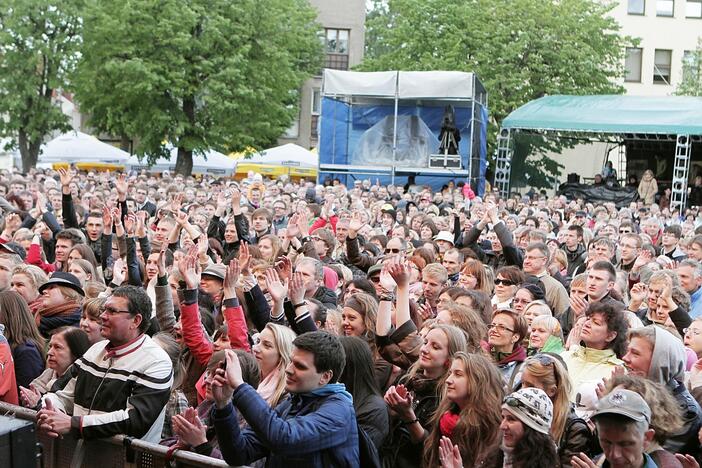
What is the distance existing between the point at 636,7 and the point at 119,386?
50.1 metres

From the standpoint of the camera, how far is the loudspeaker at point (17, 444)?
3.78 m

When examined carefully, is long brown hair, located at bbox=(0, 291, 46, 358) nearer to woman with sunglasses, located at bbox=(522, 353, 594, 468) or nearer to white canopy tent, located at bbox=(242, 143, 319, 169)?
woman with sunglasses, located at bbox=(522, 353, 594, 468)

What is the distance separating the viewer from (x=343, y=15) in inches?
2208

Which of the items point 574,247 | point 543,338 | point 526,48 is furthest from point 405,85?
point 543,338

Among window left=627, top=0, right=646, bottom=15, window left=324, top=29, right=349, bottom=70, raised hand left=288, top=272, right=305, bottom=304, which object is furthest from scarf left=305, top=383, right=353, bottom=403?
window left=324, top=29, right=349, bottom=70

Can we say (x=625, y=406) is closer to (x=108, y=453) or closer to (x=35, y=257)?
(x=108, y=453)

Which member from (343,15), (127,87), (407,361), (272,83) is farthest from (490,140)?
(407,361)

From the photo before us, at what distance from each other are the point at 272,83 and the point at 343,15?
717 inches

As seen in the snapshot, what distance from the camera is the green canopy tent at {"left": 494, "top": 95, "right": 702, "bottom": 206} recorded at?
2808 cm

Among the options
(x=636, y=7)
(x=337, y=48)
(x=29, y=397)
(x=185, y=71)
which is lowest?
(x=29, y=397)

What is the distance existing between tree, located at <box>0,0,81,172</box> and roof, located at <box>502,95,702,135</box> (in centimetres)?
1980

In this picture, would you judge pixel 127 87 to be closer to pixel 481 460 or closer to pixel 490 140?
pixel 490 140

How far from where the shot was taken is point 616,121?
29094 millimetres

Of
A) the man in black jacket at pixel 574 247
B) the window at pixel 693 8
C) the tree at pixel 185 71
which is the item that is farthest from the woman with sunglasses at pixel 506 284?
the window at pixel 693 8
